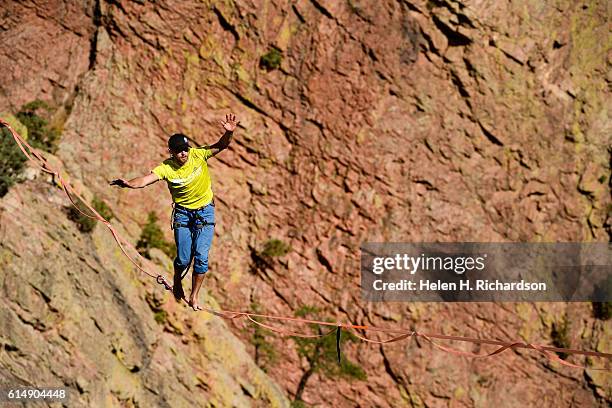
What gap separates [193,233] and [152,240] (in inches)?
307

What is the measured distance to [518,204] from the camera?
A: 785 inches

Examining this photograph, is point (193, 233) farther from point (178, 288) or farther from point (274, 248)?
point (274, 248)

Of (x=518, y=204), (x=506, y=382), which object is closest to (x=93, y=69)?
(x=518, y=204)

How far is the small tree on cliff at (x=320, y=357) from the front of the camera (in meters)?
19.5

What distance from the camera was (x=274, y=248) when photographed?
770 inches

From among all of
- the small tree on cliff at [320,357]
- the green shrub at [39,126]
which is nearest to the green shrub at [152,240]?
the green shrub at [39,126]

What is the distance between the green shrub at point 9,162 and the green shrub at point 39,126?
1.42 m

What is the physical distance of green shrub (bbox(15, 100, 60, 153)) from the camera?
59.0 feet

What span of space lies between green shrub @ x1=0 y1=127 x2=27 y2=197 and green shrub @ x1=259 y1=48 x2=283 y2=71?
247 inches

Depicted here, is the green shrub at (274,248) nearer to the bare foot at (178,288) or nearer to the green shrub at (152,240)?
the green shrub at (152,240)

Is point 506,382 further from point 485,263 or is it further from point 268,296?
point 268,296

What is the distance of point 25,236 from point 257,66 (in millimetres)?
7334

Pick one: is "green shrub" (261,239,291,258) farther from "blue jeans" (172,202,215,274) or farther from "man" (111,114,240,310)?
"blue jeans" (172,202,215,274)

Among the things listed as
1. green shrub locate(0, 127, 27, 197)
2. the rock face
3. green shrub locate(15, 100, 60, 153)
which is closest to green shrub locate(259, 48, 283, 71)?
the rock face
